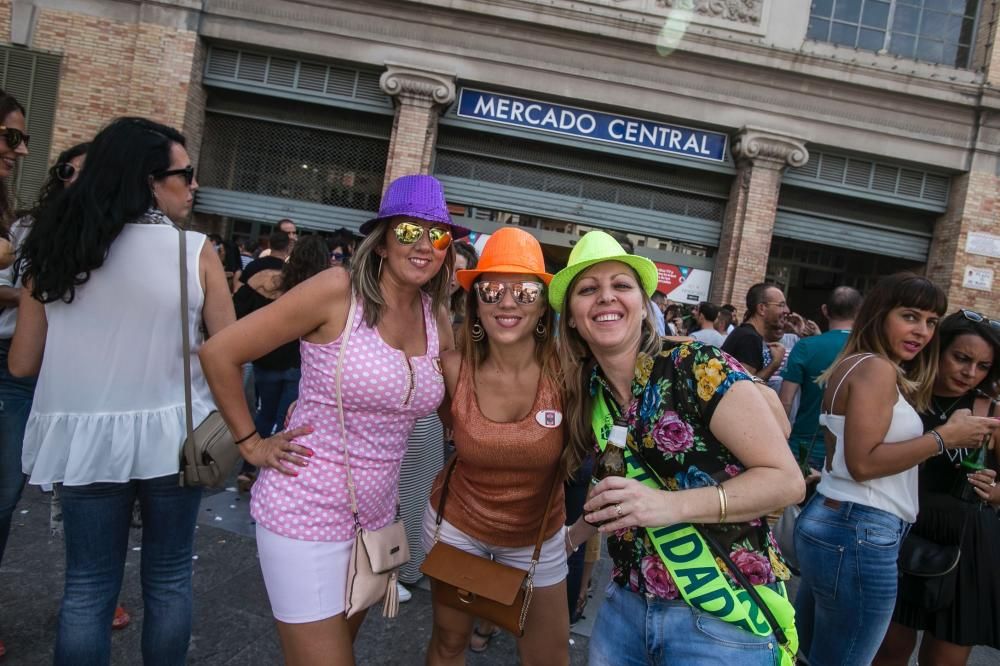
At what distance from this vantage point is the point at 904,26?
1217cm

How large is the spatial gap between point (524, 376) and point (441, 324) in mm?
434

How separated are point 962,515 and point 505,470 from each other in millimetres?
2117

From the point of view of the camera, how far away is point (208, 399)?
7.23 ft

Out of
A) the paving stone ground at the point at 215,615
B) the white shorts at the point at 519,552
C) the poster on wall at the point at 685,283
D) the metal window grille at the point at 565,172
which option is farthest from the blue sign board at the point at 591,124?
the white shorts at the point at 519,552

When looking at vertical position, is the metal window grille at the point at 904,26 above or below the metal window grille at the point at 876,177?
above

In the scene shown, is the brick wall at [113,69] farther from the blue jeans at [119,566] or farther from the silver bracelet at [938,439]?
the silver bracelet at [938,439]

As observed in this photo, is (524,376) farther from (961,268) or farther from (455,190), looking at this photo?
(961,268)

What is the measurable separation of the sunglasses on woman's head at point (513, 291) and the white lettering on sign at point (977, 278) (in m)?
13.4

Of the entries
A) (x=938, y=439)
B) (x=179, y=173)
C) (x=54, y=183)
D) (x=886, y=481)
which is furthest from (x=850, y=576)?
(x=54, y=183)

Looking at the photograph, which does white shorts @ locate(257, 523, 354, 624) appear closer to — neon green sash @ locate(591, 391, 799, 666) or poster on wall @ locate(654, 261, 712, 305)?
neon green sash @ locate(591, 391, 799, 666)

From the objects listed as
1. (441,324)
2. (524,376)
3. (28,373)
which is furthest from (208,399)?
(524,376)

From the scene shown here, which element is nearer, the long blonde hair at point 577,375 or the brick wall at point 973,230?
the long blonde hair at point 577,375

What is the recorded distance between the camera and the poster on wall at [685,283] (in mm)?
12547

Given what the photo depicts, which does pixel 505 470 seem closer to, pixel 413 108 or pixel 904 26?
pixel 413 108
